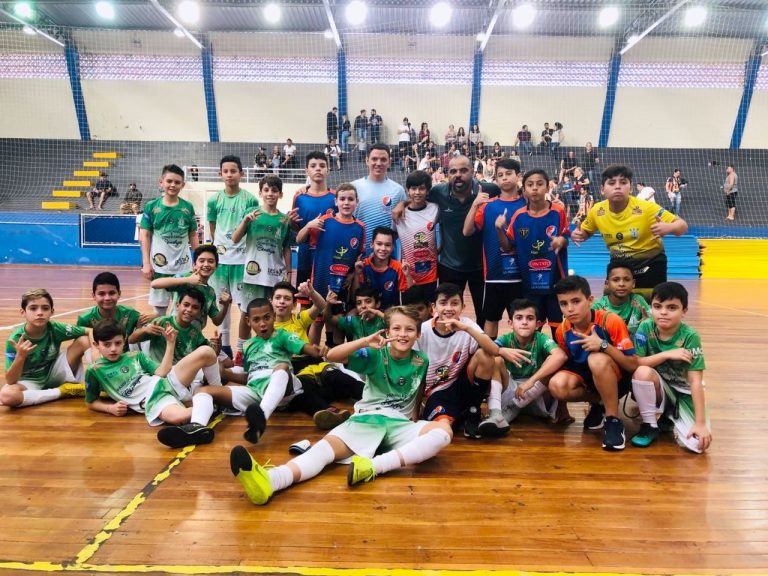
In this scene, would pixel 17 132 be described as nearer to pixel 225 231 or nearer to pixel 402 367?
pixel 225 231

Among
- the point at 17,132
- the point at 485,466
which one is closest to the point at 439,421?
the point at 485,466

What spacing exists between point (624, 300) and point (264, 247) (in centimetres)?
269

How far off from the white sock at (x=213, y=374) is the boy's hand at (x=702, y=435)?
9.33ft

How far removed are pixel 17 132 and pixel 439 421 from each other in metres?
23.3

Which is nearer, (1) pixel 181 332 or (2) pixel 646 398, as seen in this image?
(2) pixel 646 398

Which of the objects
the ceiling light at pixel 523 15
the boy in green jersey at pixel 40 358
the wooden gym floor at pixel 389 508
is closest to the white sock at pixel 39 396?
the boy in green jersey at pixel 40 358

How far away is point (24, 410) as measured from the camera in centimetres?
349

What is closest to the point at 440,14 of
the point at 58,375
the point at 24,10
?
the point at 24,10

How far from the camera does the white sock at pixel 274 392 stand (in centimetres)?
310

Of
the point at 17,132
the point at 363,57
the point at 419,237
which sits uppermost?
the point at 363,57

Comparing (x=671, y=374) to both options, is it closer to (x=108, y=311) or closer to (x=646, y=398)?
(x=646, y=398)

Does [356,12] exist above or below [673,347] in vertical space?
above

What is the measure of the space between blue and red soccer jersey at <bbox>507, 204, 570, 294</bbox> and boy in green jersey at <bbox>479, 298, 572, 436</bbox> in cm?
49

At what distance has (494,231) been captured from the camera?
3.84m
